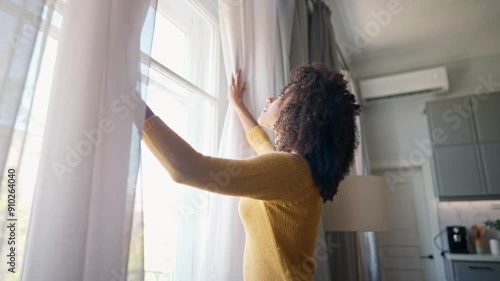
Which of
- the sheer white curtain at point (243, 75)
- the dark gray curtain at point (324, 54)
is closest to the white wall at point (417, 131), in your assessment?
the dark gray curtain at point (324, 54)

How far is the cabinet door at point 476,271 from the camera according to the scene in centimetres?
285

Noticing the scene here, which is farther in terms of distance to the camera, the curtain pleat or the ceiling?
the ceiling

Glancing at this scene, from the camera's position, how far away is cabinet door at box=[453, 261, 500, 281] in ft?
9.36

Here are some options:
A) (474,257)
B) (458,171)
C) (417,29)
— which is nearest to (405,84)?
(417,29)

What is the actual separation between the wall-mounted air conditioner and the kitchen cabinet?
265 millimetres

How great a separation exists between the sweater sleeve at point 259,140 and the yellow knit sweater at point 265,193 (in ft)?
1.20

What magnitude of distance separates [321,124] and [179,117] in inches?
32.8

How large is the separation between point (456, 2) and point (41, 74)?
359 cm

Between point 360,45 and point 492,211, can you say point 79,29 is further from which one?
point 492,211

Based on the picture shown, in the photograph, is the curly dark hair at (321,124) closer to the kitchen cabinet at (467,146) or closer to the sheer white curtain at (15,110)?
the sheer white curtain at (15,110)

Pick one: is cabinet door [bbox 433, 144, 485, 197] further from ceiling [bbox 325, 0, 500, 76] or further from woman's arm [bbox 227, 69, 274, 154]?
woman's arm [bbox 227, 69, 274, 154]

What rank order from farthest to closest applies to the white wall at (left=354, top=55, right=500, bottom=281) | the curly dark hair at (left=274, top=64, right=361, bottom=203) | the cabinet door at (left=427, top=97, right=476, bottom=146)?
1. the white wall at (left=354, top=55, right=500, bottom=281)
2. the cabinet door at (left=427, top=97, right=476, bottom=146)
3. the curly dark hair at (left=274, top=64, right=361, bottom=203)

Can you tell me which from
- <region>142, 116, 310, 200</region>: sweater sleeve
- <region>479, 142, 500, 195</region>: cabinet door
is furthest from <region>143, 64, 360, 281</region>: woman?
<region>479, 142, 500, 195</region>: cabinet door

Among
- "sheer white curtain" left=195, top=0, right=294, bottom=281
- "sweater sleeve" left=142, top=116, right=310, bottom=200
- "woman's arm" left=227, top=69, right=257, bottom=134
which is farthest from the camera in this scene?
"woman's arm" left=227, top=69, right=257, bottom=134
